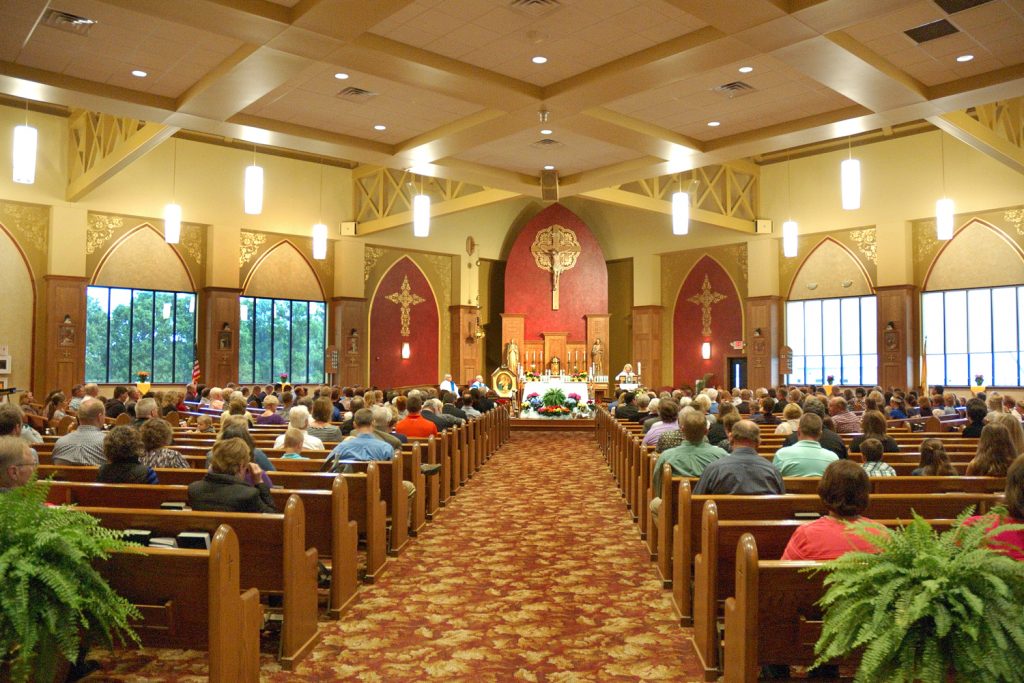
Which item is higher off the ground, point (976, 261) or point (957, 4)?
point (957, 4)

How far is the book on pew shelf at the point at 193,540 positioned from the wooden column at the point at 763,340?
17.1m

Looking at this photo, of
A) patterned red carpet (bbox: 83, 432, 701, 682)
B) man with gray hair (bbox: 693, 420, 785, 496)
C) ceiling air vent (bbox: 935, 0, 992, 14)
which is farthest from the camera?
ceiling air vent (bbox: 935, 0, 992, 14)

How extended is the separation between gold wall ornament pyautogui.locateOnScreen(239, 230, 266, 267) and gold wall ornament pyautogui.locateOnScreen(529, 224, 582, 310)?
24.7 ft

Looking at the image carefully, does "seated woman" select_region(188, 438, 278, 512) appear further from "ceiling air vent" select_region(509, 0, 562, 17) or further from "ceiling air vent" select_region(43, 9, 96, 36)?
"ceiling air vent" select_region(43, 9, 96, 36)

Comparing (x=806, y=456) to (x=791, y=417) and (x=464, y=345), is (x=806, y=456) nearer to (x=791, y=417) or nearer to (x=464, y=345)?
(x=791, y=417)

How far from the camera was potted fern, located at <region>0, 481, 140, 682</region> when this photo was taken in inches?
81.1

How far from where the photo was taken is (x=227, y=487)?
12.0 ft

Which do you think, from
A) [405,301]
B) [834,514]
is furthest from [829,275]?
[834,514]

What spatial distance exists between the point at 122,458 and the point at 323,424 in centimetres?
272

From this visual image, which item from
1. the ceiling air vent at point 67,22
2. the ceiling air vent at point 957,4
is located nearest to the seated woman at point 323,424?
the ceiling air vent at point 67,22

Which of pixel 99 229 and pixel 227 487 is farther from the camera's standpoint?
pixel 99 229

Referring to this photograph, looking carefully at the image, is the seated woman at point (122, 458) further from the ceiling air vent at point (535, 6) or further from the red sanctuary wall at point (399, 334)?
the red sanctuary wall at point (399, 334)

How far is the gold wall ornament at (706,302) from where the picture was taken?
20.4 metres

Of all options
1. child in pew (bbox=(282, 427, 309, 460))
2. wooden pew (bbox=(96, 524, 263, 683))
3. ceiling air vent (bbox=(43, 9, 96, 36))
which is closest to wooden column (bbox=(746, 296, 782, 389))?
child in pew (bbox=(282, 427, 309, 460))
